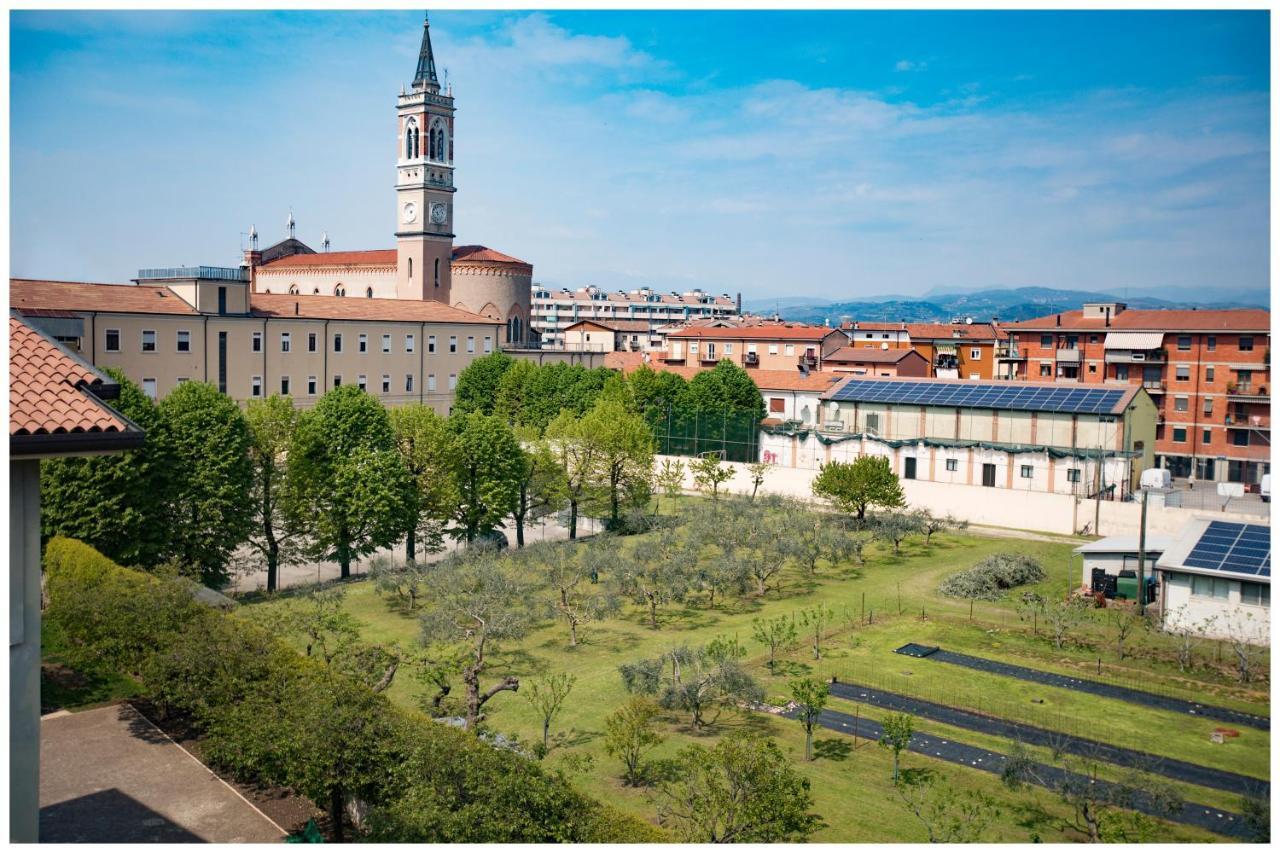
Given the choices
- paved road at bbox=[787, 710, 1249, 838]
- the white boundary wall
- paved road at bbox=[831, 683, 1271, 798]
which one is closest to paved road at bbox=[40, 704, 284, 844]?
paved road at bbox=[787, 710, 1249, 838]

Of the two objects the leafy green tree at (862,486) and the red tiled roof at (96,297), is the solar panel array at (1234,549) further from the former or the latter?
the red tiled roof at (96,297)

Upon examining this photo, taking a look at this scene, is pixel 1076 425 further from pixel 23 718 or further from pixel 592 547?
pixel 23 718

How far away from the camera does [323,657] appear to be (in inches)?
637

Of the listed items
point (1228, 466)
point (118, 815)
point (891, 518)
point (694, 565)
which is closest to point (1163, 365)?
point (1228, 466)

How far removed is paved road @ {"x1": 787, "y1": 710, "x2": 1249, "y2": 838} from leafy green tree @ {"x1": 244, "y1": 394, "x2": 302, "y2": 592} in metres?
14.4

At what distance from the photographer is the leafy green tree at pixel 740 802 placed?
10.7m

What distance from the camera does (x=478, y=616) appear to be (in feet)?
60.6

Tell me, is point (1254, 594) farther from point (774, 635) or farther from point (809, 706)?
point (809, 706)

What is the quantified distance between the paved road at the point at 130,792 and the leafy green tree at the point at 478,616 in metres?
3.52

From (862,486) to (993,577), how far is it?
6.97m

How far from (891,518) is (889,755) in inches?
656

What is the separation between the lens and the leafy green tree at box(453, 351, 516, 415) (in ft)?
159

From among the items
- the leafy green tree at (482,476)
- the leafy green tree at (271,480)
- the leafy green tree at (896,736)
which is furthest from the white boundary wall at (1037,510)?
the leafy green tree at (896,736)

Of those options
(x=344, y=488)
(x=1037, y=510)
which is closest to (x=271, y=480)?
(x=344, y=488)
